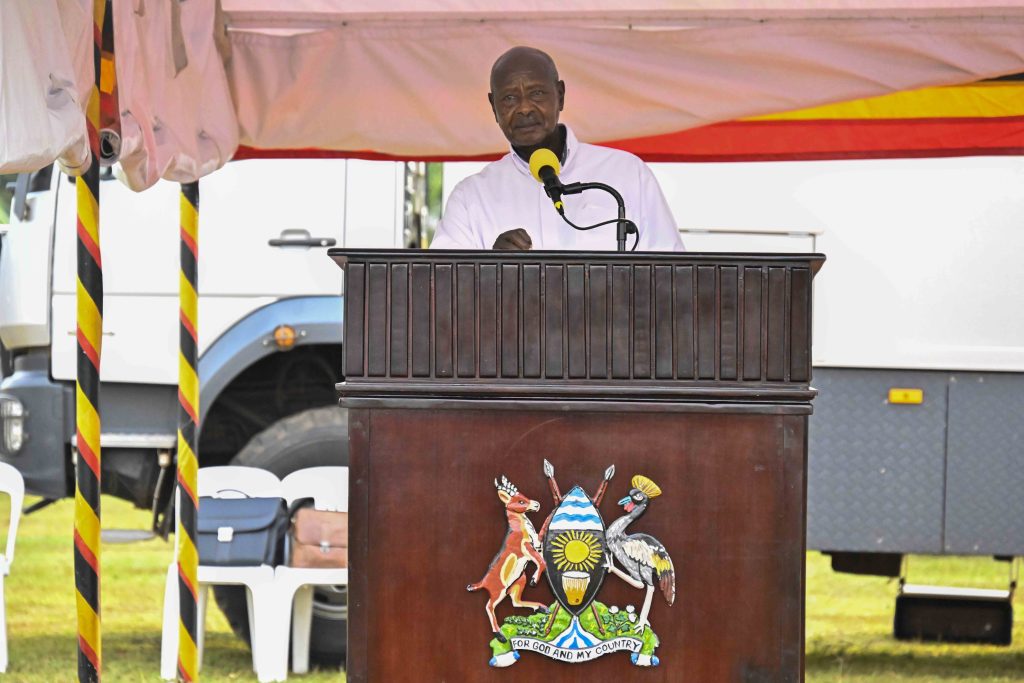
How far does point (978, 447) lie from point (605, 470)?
367 centimetres

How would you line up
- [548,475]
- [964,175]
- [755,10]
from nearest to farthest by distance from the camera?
[548,475] < [755,10] < [964,175]

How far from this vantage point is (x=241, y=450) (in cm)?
594

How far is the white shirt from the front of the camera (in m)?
3.21

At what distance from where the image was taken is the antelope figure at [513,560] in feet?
7.19

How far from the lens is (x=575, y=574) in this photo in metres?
2.19

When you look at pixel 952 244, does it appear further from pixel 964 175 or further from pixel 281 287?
pixel 281 287

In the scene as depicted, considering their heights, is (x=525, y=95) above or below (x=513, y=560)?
above

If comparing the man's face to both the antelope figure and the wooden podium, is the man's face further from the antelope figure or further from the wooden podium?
the antelope figure

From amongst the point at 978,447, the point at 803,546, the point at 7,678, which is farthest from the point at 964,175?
the point at 7,678

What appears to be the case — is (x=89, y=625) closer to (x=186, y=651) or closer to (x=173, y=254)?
(x=186, y=651)

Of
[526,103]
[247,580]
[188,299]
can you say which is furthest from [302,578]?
[526,103]

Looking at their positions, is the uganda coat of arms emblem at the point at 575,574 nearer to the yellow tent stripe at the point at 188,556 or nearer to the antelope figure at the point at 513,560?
the antelope figure at the point at 513,560

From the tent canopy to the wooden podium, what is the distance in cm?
219

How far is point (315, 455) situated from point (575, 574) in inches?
147
